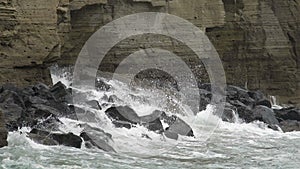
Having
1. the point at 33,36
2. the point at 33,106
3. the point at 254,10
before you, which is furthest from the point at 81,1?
the point at 254,10

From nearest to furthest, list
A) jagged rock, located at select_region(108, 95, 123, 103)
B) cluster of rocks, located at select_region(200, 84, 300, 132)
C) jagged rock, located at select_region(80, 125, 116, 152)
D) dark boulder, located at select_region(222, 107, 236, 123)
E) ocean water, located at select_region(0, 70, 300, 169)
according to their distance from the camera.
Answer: ocean water, located at select_region(0, 70, 300, 169) → jagged rock, located at select_region(80, 125, 116, 152) → jagged rock, located at select_region(108, 95, 123, 103) → dark boulder, located at select_region(222, 107, 236, 123) → cluster of rocks, located at select_region(200, 84, 300, 132)

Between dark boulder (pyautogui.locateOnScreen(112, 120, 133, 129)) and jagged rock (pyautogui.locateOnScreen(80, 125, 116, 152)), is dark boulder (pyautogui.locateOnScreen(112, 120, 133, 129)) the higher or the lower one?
the lower one

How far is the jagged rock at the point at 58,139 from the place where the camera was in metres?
11.6

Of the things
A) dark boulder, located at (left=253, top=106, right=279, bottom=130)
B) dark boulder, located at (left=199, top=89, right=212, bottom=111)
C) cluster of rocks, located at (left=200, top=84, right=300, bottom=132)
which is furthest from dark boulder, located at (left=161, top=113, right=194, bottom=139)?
dark boulder, located at (left=253, top=106, right=279, bottom=130)

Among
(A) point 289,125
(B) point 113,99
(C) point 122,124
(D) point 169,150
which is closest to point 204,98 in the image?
(A) point 289,125

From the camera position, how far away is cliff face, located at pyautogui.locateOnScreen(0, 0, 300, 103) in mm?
16516

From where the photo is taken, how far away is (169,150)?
12.2 metres

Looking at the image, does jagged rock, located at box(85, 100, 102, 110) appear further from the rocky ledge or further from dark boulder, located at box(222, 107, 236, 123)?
dark boulder, located at box(222, 107, 236, 123)

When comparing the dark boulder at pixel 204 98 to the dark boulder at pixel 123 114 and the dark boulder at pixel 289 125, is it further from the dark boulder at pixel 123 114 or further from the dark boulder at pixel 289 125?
the dark boulder at pixel 123 114

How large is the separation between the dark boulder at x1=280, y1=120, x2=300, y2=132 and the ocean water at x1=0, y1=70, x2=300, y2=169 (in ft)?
1.91

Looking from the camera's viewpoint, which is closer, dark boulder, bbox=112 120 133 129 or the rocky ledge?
the rocky ledge

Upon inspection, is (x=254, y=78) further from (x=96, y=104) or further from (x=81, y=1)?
(x=96, y=104)

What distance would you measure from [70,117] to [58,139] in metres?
2.11

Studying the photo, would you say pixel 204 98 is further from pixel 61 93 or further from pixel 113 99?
pixel 61 93
